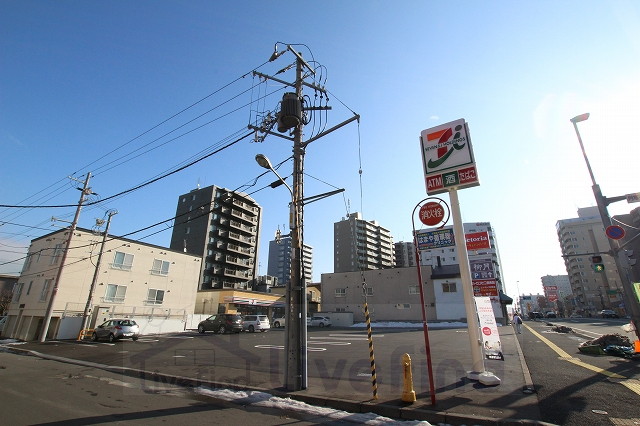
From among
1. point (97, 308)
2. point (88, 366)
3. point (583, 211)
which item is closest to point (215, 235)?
point (97, 308)

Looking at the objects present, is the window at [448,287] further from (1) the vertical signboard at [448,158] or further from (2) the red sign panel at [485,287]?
(1) the vertical signboard at [448,158]

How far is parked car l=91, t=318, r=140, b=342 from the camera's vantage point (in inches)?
870

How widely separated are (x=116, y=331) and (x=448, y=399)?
78.9ft

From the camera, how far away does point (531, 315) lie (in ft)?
208

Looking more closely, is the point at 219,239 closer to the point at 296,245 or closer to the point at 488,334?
the point at 296,245

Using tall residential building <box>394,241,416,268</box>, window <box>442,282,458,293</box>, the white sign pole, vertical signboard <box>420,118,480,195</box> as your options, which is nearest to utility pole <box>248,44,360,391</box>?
vertical signboard <box>420,118,480,195</box>

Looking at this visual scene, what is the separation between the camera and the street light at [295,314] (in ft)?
25.3

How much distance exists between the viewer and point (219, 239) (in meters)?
61.2

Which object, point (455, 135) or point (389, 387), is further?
point (455, 135)

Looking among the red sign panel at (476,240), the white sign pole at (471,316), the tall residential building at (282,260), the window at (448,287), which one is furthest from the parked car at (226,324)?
the tall residential building at (282,260)

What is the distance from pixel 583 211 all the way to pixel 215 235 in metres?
125

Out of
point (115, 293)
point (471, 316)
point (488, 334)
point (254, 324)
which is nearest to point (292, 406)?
point (471, 316)

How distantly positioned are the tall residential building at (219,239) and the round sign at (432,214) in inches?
1994

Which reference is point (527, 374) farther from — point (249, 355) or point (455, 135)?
point (249, 355)
